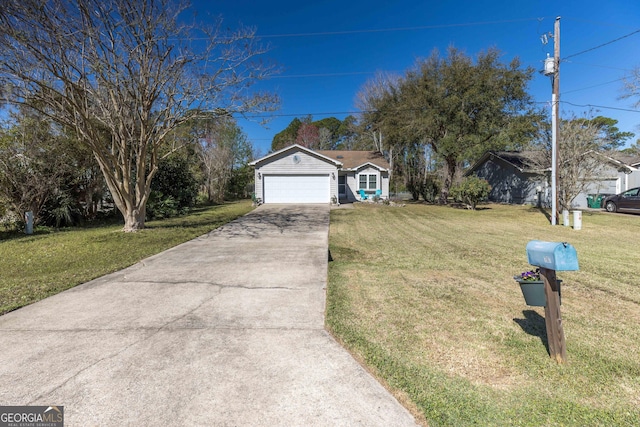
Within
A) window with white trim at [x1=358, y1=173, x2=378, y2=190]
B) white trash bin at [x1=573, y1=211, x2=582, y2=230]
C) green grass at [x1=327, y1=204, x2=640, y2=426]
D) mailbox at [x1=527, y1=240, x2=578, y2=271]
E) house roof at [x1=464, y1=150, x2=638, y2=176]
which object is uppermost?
house roof at [x1=464, y1=150, x2=638, y2=176]

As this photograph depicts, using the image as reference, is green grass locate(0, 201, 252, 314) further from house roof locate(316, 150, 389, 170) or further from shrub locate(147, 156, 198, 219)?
house roof locate(316, 150, 389, 170)

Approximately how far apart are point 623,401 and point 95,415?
143 inches

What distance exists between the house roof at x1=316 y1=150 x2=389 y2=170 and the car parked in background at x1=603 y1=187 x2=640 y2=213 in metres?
12.6

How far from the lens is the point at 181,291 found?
427cm

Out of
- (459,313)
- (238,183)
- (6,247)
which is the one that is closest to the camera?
(459,313)

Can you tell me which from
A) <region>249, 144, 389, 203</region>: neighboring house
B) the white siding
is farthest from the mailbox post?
the white siding

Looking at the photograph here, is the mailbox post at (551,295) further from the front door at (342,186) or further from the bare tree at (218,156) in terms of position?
the bare tree at (218,156)

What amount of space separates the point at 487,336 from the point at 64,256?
8.19 m

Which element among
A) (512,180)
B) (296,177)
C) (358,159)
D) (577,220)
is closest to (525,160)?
(512,180)

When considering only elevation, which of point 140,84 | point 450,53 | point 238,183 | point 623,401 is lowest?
point 623,401

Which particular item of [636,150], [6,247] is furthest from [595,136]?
[636,150]

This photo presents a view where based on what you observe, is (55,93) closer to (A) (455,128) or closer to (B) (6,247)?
(B) (6,247)

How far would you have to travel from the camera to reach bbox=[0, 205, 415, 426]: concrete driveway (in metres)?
2.00

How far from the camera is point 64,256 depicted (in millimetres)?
6602
